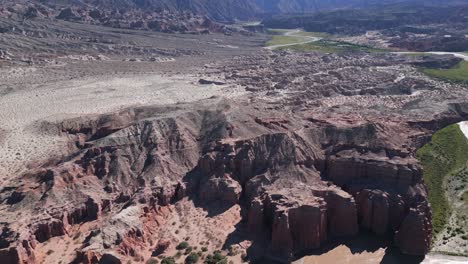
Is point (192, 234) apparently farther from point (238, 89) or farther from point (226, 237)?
point (238, 89)

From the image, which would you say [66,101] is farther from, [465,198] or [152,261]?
[465,198]

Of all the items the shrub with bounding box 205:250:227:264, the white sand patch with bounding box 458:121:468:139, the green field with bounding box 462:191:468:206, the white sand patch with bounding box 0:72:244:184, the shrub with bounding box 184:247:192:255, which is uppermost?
the white sand patch with bounding box 458:121:468:139

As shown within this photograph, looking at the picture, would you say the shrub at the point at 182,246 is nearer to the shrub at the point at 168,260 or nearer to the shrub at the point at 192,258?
the shrub at the point at 192,258

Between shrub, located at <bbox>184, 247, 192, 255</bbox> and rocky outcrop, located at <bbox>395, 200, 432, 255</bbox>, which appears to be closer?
shrub, located at <bbox>184, 247, 192, 255</bbox>

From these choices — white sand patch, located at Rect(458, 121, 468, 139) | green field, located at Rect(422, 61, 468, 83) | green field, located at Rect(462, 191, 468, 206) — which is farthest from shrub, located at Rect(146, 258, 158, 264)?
green field, located at Rect(422, 61, 468, 83)

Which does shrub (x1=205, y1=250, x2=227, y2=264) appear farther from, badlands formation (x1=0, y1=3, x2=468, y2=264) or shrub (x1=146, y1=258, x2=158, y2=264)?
shrub (x1=146, y1=258, x2=158, y2=264)

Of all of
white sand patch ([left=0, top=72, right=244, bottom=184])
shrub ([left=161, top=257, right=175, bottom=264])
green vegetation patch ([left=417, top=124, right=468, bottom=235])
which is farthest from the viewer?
white sand patch ([left=0, top=72, right=244, bottom=184])

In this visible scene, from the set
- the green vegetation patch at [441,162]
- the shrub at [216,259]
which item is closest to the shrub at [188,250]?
the shrub at [216,259]

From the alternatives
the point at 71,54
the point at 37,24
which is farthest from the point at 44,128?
the point at 37,24
